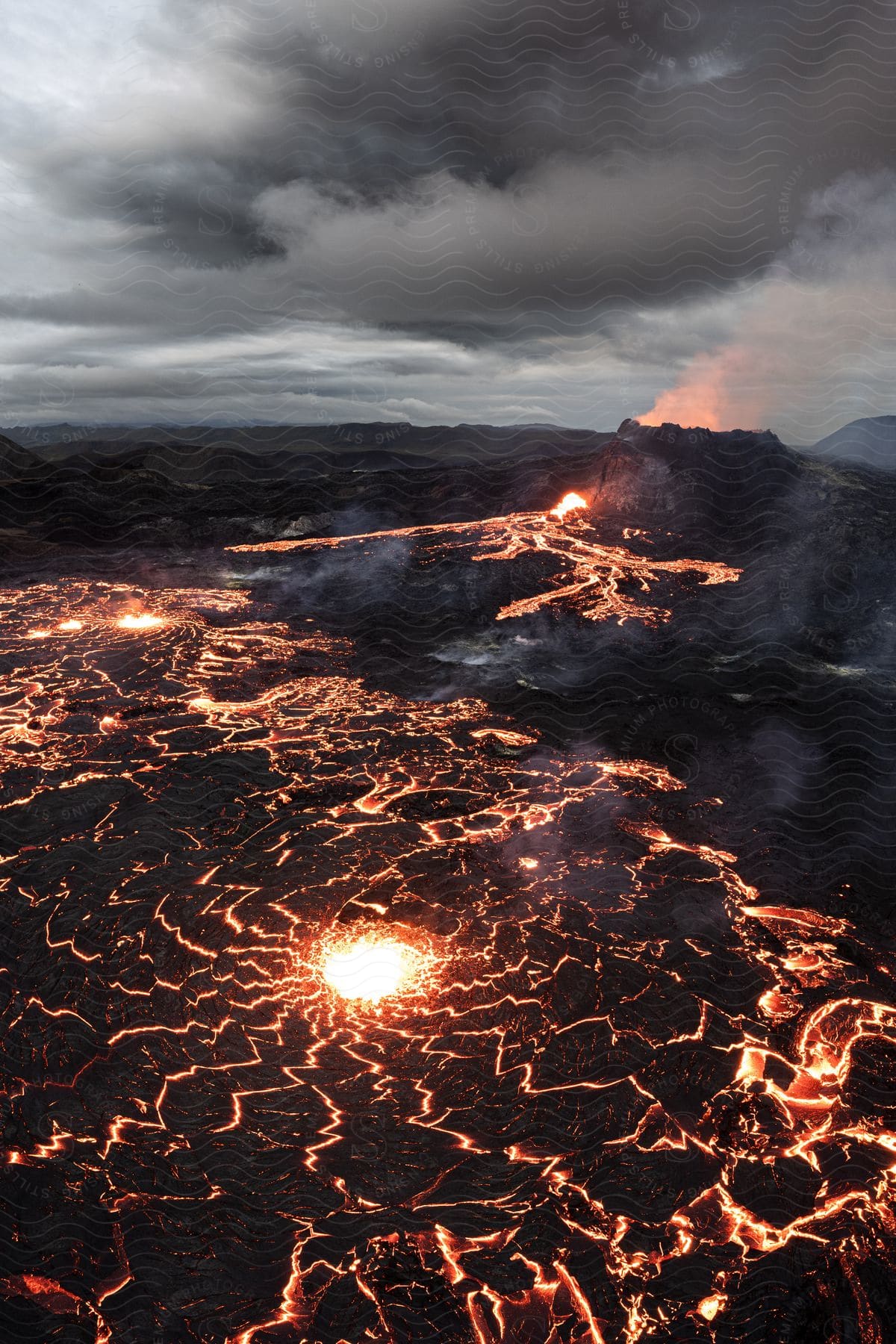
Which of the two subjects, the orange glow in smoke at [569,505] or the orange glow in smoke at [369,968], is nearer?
the orange glow in smoke at [369,968]

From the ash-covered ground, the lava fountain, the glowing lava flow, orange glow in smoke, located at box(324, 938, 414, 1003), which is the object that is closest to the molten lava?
the ash-covered ground

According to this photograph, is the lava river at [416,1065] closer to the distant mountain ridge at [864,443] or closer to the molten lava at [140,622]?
the molten lava at [140,622]

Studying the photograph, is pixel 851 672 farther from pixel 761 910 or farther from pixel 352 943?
pixel 352 943

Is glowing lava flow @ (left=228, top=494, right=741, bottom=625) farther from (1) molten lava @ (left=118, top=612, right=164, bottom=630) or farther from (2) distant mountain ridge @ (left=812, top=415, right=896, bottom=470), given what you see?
(2) distant mountain ridge @ (left=812, top=415, right=896, bottom=470)

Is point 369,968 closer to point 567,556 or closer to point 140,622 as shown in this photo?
point 140,622

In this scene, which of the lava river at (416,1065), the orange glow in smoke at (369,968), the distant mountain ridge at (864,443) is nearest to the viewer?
the lava river at (416,1065)

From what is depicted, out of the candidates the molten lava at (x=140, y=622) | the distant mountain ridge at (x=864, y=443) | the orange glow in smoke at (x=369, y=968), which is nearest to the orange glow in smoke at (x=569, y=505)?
the molten lava at (x=140, y=622)
